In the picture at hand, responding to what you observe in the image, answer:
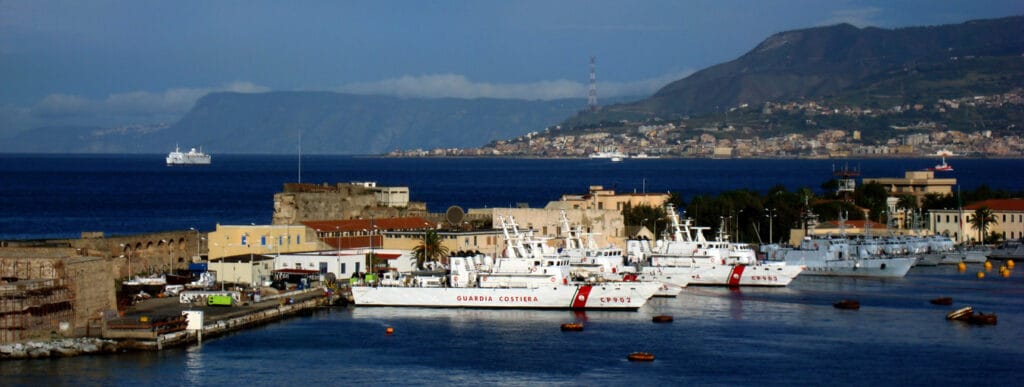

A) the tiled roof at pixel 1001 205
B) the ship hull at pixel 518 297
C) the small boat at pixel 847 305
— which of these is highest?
the tiled roof at pixel 1001 205

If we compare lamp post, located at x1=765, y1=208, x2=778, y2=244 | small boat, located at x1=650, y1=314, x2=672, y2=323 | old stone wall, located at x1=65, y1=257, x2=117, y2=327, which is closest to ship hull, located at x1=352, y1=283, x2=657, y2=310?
small boat, located at x1=650, y1=314, x2=672, y2=323

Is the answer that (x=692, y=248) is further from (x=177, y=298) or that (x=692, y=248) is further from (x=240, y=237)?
(x=177, y=298)

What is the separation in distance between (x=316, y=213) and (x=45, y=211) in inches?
2268

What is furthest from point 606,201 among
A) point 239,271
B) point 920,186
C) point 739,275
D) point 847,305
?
point 920,186

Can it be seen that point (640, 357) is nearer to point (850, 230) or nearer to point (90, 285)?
point (90, 285)

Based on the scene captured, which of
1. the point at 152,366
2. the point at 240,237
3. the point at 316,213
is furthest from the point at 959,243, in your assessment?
the point at 152,366

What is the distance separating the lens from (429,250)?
65688 mm

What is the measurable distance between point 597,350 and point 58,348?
16059mm

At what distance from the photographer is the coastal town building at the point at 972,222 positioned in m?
93.8

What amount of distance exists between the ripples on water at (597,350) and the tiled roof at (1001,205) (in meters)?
35.3

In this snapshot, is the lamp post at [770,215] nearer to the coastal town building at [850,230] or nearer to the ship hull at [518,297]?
the coastal town building at [850,230]

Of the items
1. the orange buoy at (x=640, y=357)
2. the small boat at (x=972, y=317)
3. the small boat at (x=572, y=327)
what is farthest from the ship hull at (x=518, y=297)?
the orange buoy at (x=640, y=357)

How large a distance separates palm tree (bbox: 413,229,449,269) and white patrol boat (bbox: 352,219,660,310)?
638 cm

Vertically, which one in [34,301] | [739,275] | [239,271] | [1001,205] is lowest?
[34,301]
